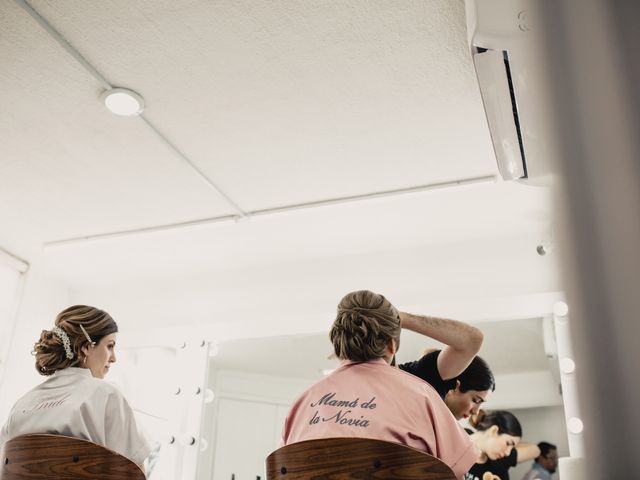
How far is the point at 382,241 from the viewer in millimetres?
3473

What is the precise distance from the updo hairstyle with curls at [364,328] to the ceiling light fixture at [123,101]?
1216 millimetres

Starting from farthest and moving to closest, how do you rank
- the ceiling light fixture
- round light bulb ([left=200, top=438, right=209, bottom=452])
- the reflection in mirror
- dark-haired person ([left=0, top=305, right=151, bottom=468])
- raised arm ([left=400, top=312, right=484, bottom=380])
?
round light bulb ([left=200, top=438, right=209, bottom=452]) → the reflection in mirror → the ceiling light fixture → raised arm ([left=400, top=312, right=484, bottom=380]) → dark-haired person ([left=0, top=305, right=151, bottom=468])

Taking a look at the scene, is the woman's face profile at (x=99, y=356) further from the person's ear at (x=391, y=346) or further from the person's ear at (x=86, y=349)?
the person's ear at (x=391, y=346)

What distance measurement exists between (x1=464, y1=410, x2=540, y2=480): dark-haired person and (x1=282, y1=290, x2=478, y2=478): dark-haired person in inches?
58.0

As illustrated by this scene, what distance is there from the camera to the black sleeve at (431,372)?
197 centimetres

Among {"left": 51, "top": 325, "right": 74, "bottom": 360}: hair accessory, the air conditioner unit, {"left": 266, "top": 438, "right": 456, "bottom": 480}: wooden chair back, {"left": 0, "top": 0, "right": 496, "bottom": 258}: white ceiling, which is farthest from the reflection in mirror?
{"left": 266, "top": 438, "right": 456, "bottom": 480}: wooden chair back

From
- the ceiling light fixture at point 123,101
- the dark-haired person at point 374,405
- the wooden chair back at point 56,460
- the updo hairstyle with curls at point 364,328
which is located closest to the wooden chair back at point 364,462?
the dark-haired person at point 374,405

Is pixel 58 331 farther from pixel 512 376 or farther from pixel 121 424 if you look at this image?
pixel 512 376

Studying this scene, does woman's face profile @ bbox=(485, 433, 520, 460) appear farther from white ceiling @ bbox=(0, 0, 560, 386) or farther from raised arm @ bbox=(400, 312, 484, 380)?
raised arm @ bbox=(400, 312, 484, 380)

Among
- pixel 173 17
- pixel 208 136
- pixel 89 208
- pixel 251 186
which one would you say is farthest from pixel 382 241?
pixel 173 17

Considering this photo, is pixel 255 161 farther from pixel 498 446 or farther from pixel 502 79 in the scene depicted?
pixel 498 446

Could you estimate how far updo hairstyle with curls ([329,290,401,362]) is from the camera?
5.18 feet

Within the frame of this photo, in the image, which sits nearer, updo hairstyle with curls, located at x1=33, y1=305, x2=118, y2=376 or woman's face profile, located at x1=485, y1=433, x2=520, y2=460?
updo hairstyle with curls, located at x1=33, y1=305, x2=118, y2=376

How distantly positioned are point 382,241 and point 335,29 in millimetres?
1648
